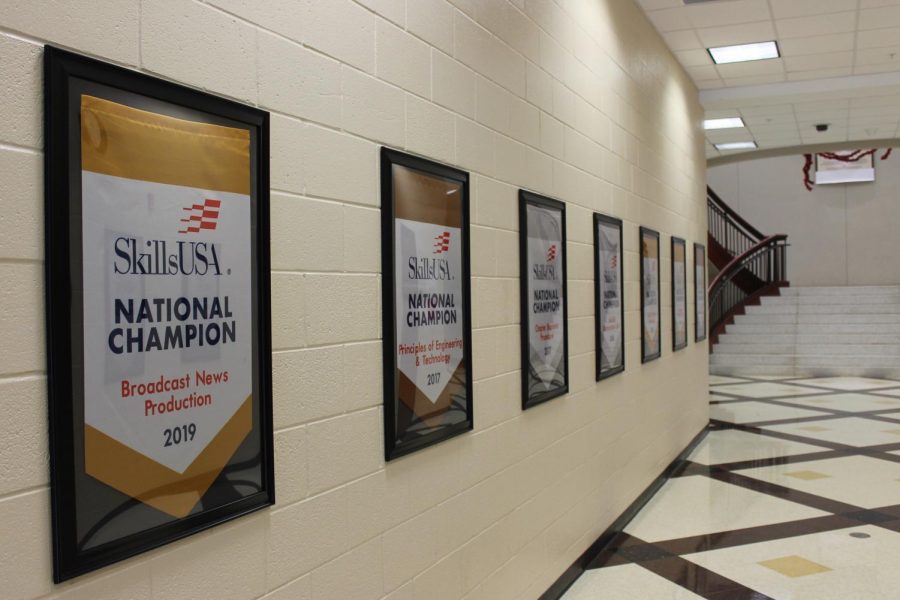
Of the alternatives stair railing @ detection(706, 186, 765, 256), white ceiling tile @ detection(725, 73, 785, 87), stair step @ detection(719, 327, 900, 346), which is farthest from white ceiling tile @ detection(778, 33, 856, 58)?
stair railing @ detection(706, 186, 765, 256)

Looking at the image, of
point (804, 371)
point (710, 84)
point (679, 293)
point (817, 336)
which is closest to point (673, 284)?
point (679, 293)

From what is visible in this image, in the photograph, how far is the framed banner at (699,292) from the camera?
6.55 meters

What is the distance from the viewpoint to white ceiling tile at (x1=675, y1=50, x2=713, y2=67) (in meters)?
5.73

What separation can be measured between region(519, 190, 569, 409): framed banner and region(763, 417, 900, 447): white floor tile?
4304 mm

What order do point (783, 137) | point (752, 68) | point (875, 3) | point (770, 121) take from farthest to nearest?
point (783, 137) → point (770, 121) → point (752, 68) → point (875, 3)

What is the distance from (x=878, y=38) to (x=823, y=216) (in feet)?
34.8

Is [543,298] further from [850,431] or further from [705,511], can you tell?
[850,431]

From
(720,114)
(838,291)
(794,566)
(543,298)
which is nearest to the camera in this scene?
(543,298)

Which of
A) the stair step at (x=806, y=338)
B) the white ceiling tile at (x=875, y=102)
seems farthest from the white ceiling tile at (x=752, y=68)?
the stair step at (x=806, y=338)

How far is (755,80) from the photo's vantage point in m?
6.59

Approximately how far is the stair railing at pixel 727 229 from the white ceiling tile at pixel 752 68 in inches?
298

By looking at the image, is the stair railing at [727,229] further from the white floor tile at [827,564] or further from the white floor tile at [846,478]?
the white floor tile at [827,564]

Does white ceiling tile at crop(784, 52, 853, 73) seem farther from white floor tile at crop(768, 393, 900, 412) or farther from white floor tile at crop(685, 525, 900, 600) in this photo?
white floor tile at crop(768, 393, 900, 412)

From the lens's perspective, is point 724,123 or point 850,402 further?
point 850,402
